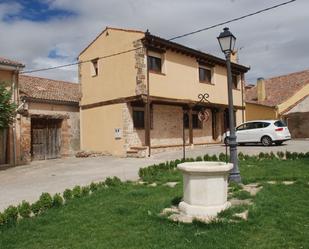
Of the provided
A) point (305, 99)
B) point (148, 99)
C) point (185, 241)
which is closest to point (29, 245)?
point (185, 241)

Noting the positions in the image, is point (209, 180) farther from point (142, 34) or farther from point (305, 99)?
point (305, 99)

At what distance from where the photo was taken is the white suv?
805 inches

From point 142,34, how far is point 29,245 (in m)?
14.3

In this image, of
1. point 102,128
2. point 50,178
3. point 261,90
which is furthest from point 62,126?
point 261,90

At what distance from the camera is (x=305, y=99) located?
103 feet

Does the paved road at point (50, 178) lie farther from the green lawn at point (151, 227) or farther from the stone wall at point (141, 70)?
the stone wall at point (141, 70)

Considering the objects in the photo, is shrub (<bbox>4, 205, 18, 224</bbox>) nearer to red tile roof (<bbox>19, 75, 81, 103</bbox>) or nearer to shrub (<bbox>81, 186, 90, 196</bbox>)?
shrub (<bbox>81, 186, 90, 196</bbox>)

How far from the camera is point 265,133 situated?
20.7 meters

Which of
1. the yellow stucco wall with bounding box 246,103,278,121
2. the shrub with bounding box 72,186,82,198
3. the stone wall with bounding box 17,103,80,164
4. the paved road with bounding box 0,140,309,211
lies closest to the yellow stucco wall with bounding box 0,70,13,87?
the stone wall with bounding box 17,103,80,164

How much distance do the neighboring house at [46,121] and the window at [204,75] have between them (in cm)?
750

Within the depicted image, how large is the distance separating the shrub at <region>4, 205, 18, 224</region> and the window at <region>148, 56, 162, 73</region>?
13009 mm

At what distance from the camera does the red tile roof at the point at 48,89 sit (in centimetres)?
2047

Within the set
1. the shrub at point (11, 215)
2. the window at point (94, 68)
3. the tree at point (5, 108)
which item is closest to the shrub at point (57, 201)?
the shrub at point (11, 215)

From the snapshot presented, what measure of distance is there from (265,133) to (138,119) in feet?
22.8
